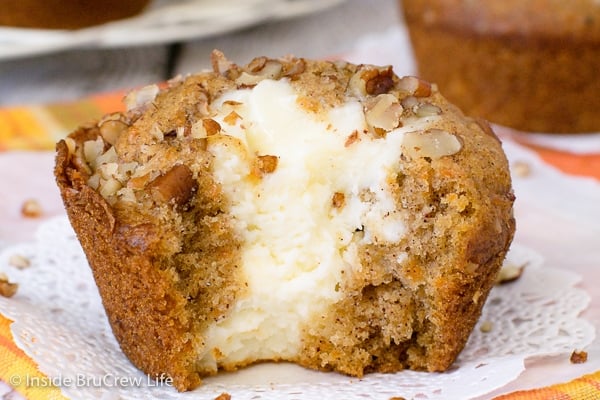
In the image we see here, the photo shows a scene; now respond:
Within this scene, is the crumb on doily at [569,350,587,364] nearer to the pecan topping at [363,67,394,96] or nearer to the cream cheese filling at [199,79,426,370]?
the cream cheese filling at [199,79,426,370]

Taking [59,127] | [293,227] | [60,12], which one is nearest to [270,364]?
[293,227]

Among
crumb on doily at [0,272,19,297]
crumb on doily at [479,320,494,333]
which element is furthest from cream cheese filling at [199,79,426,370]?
crumb on doily at [0,272,19,297]

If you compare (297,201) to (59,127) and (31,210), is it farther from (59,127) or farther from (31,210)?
(59,127)

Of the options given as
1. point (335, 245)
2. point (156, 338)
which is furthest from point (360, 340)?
point (156, 338)

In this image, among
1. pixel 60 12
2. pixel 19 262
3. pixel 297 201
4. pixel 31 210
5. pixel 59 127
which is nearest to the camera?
pixel 297 201

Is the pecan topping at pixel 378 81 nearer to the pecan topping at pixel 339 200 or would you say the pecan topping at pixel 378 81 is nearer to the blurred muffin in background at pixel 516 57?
the pecan topping at pixel 339 200
